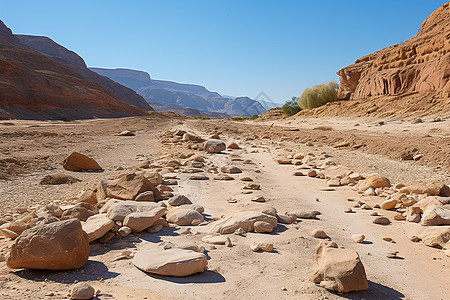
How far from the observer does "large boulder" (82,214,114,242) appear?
11.1 ft

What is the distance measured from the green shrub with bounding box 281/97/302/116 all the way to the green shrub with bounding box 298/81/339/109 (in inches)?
169

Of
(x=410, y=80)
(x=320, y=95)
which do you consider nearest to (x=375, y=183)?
(x=410, y=80)

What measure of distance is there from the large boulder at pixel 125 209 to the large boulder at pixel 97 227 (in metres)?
0.15

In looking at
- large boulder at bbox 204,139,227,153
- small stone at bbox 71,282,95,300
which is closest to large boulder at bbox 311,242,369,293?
small stone at bbox 71,282,95,300

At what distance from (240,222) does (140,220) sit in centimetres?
113

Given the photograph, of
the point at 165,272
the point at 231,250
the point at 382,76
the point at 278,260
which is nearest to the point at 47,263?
the point at 165,272

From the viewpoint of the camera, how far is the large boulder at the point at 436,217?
13.4 feet

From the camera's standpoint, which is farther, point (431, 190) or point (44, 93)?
point (44, 93)

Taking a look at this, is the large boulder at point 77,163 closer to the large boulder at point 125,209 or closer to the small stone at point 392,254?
the large boulder at point 125,209

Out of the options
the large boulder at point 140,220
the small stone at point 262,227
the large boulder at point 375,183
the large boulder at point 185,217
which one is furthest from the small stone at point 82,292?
the large boulder at point 375,183

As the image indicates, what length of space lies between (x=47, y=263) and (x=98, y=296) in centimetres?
65

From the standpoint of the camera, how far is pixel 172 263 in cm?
280

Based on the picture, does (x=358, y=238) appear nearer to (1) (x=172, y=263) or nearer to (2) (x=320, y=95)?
(1) (x=172, y=263)

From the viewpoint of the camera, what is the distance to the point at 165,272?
2783mm
